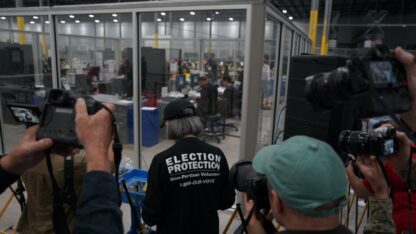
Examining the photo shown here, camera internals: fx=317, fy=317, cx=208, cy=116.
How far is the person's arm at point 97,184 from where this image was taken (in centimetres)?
81

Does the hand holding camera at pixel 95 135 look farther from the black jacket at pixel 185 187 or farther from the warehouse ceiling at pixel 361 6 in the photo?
the warehouse ceiling at pixel 361 6

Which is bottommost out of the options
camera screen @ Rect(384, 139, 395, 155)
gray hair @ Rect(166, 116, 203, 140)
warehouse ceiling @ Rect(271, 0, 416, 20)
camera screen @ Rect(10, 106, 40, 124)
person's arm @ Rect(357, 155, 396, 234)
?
person's arm @ Rect(357, 155, 396, 234)

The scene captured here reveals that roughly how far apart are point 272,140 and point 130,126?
2.63 metres

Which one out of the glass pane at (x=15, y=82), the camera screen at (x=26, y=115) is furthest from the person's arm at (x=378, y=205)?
the glass pane at (x=15, y=82)

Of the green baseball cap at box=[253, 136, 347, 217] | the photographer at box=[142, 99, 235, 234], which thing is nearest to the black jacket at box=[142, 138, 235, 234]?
the photographer at box=[142, 99, 235, 234]

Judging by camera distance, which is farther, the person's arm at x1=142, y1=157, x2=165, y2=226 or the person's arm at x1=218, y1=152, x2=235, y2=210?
the person's arm at x1=218, y1=152, x2=235, y2=210

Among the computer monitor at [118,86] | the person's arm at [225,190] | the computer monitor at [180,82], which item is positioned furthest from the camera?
the computer monitor at [180,82]

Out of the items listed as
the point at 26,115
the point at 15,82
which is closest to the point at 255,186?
the point at 26,115

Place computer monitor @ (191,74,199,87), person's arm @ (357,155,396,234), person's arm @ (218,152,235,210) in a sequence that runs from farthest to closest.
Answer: computer monitor @ (191,74,199,87), person's arm @ (218,152,235,210), person's arm @ (357,155,396,234)

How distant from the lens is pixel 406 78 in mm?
1104

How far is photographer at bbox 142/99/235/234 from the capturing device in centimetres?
174

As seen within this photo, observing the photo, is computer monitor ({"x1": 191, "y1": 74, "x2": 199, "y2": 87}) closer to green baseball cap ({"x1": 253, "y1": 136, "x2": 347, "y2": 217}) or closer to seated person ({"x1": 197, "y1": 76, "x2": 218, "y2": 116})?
seated person ({"x1": 197, "y1": 76, "x2": 218, "y2": 116})

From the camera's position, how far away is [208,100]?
659cm

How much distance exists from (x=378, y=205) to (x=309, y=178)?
0.57m
